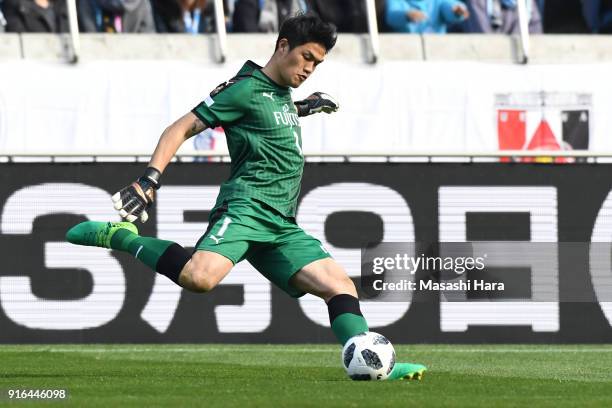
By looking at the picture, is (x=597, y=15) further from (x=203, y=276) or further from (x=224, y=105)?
(x=203, y=276)

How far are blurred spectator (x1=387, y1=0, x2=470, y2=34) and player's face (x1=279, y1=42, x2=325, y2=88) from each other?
333 inches

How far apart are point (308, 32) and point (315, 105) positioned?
41.6 inches

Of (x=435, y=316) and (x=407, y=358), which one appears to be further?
(x=435, y=316)

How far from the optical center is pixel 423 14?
1658cm

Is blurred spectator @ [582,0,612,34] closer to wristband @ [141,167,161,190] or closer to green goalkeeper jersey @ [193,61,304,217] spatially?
green goalkeeper jersey @ [193,61,304,217]

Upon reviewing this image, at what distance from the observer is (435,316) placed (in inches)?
480

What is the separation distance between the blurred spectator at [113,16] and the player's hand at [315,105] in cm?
723

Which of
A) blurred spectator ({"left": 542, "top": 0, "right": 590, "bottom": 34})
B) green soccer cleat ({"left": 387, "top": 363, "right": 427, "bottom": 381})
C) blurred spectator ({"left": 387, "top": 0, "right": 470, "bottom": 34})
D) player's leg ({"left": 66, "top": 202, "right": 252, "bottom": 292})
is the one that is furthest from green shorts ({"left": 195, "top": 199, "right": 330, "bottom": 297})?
blurred spectator ({"left": 542, "top": 0, "right": 590, "bottom": 34})

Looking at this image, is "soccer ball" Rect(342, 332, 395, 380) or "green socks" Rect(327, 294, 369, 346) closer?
"soccer ball" Rect(342, 332, 395, 380)

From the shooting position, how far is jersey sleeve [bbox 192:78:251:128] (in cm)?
821

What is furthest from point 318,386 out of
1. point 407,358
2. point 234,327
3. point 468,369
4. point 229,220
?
point 234,327

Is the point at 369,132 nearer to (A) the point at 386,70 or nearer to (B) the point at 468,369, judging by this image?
(A) the point at 386,70

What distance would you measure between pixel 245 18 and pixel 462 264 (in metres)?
5.23

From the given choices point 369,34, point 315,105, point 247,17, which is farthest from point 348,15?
point 315,105
